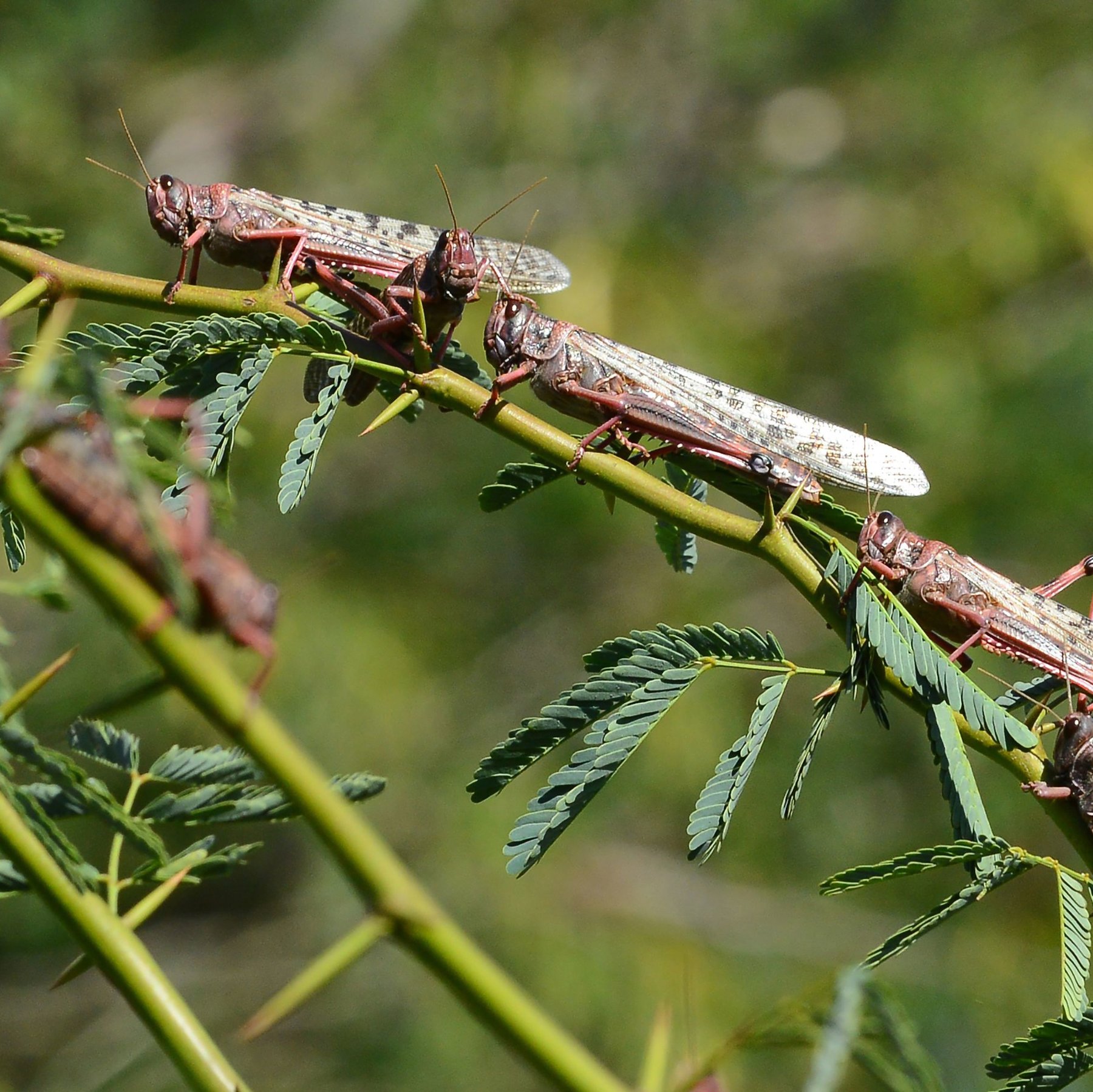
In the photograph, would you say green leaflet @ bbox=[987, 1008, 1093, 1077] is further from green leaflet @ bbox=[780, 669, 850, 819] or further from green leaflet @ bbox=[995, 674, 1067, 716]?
green leaflet @ bbox=[995, 674, 1067, 716]

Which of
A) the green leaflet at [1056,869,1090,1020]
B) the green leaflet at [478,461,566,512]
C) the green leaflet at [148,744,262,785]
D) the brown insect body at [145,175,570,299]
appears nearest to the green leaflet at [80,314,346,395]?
the green leaflet at [478,461,566,512]

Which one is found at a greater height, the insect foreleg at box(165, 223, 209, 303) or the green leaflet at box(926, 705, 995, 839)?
the insect foreleg at box(165, 223, 209, 303)

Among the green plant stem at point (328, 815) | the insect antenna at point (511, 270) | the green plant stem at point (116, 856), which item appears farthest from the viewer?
the insect antenna at point (511, 270)

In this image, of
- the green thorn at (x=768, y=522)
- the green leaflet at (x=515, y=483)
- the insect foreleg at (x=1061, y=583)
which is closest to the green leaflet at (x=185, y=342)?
the green leaflet at (x=515, y=483)

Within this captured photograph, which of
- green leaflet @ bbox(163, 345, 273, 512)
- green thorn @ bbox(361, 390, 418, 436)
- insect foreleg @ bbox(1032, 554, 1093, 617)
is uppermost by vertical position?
green leaflet @ bbox(163, 345, 273, 512)

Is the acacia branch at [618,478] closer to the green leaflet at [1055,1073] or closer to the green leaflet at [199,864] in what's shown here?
the green leaflet at [1055,1073]

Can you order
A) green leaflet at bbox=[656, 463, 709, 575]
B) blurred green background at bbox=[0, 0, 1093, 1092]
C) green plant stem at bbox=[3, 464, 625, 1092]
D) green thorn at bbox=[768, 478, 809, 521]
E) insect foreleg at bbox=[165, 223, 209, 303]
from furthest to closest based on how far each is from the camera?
blurred green background at bbox=[0, 0, 1093, 1092] < insect foreleg at bbox=[165, 223, 209, 303] < green leaflet at bbox=[656, 463, 709, 575] < green thorn at bbox=[768, 478, 809, 521] < green plant stem at bbox=[3, 464, 625, 1092]

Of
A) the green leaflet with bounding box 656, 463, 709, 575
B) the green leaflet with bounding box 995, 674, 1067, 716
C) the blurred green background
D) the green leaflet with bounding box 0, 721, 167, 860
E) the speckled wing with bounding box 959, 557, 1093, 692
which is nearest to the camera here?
the green leaflet with bounding box 0, 721, 167, 860

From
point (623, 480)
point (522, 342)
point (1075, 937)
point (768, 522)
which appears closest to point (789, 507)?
point (768, 522)

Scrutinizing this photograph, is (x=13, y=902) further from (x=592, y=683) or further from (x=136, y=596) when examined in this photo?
(x=136, y=596)
